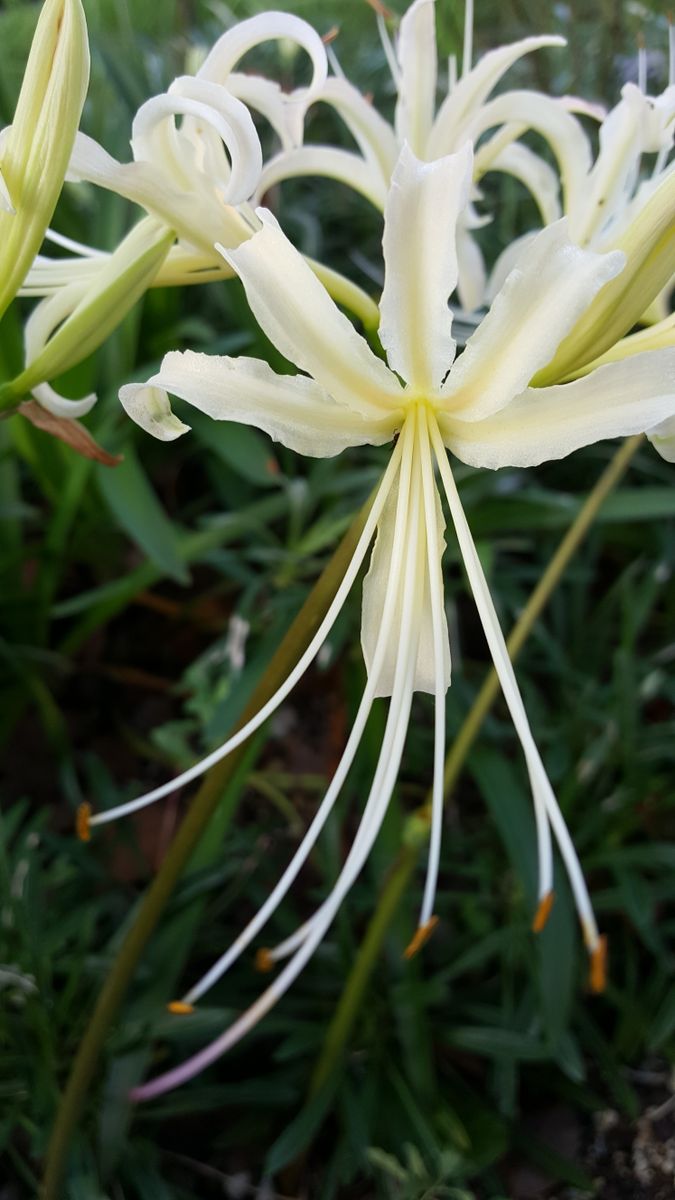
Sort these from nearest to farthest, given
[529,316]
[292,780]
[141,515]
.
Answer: [529,316] < [141,515] < [292,780]

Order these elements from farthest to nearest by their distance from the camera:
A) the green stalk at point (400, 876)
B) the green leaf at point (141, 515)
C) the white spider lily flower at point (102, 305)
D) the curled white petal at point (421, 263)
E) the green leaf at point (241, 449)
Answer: the green leaf at point (241, 449)
the green leaf at point (141, 515)
the green stalk at point (400, 876)
the white spider lily flower at point (102, 305)
the curled white petal at point (421, 263)

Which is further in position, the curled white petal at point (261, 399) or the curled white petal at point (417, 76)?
the curled white petal at point (417, 76)

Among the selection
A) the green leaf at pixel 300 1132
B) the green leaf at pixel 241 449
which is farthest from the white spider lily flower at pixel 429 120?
the green leaf at pixel 300 1132

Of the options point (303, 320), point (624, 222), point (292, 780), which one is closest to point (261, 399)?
point (303, 320)

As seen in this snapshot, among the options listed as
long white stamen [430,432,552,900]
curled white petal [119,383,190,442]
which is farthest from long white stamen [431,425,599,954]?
Answer: curled white petal [119,383,190,442]

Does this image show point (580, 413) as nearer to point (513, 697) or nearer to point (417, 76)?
point (513, 697)

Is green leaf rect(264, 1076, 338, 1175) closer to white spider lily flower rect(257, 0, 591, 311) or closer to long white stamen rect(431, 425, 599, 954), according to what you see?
long white stamen rect(431, 425, 599, 954)

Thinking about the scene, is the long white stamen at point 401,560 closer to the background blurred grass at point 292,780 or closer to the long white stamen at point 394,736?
the long white stamen at point 394,736
